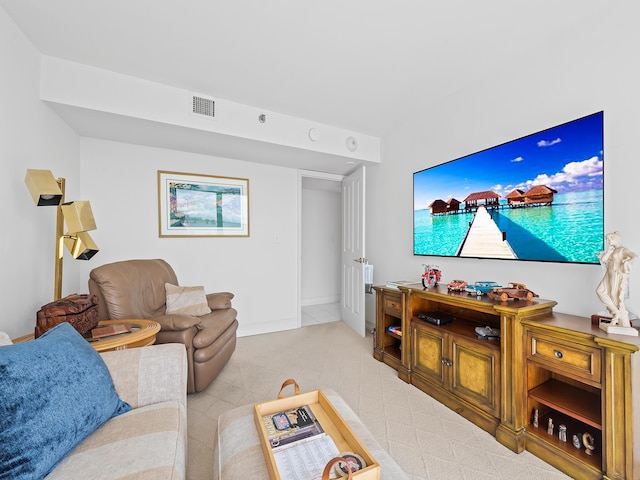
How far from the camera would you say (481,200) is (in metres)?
2.17

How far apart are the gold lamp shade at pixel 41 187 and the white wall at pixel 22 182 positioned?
0.16 metres

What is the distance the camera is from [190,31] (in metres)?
1.78

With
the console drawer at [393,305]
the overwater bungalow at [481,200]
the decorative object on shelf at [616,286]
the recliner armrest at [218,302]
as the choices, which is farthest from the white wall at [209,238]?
the decorative object on shelf at [616,286]

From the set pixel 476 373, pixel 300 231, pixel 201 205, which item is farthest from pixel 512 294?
pixel 201 205

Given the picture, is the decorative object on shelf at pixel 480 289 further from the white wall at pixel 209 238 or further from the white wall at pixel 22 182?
the white wall at pixel 22 182

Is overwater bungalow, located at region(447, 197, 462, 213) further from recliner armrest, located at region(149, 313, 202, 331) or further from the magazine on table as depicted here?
recliner armrest, located at region(149, 313, 202, 331)

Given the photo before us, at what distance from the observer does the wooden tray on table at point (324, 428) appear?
2.70 feet

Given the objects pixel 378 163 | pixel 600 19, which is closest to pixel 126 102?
pixel 378 163

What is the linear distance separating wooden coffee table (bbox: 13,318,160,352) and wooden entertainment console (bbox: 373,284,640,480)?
1899 mm

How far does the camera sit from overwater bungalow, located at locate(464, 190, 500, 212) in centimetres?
208

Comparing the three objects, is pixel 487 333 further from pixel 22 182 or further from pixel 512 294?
pixel 22 182

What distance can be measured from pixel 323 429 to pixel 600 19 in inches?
102

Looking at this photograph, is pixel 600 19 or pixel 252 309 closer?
pixel 600 19

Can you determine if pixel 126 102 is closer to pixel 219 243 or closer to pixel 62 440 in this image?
pixel 219 243
